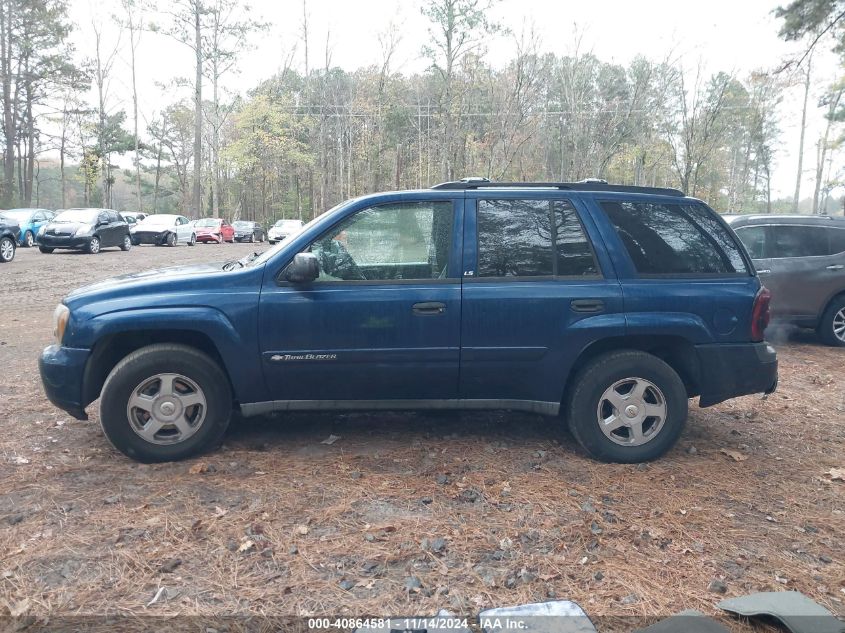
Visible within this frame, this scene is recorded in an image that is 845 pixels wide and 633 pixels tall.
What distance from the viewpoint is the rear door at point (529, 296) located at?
4086 mm

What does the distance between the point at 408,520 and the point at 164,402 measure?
5.74 feet

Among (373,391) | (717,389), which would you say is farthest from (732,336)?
(373,391)

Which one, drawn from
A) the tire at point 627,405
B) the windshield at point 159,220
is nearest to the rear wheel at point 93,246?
the windshield at point 159,220

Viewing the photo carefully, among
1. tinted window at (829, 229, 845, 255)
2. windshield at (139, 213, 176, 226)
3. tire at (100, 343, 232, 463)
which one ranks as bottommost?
tire at (100, 343, 232, 463)

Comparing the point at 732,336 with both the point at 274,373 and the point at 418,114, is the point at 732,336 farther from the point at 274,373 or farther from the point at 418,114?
the point at 418,114

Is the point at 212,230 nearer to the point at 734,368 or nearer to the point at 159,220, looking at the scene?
the point at 159,220

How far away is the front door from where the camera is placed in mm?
4008

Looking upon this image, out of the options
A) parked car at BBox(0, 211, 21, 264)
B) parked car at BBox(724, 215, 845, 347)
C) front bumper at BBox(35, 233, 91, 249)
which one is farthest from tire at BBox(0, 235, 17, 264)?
parked car at BBox(724, 215, 845, 347)

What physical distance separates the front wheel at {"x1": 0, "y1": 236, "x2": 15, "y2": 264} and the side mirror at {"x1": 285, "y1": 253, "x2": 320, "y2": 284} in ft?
53.8

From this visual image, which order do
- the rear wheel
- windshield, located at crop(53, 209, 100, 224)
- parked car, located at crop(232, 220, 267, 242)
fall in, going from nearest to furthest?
windshield, located at crop(53, 209, 100, 224)
the rear wheel
parked car, located at crop(232, 220, 267, 242)

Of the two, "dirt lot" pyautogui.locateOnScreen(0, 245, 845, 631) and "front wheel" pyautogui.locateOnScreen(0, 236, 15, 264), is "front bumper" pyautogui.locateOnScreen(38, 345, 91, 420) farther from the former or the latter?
"front wheel" pyautogui.locateOnScreen(0, 236, 15, 264)

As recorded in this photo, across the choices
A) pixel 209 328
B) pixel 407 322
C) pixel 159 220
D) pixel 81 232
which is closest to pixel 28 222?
pixel 81 232

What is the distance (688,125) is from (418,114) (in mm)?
20433

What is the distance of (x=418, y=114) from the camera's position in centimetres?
3572
